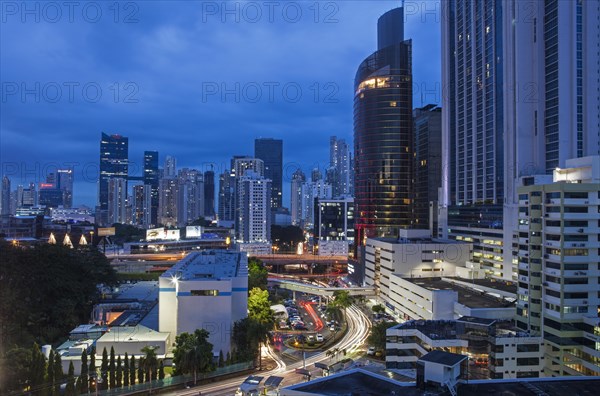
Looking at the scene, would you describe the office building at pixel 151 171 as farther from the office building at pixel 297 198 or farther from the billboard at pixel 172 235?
the billboard at pixel 172 235

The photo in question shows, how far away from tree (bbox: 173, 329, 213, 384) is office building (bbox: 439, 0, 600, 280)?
66.4 ft

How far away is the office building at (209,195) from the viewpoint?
121488 mm

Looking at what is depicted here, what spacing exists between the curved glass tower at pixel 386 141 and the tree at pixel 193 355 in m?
31.4

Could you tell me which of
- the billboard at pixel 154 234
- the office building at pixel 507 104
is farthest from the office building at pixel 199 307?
the billboard at pixel 154 234

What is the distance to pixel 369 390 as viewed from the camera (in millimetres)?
10320

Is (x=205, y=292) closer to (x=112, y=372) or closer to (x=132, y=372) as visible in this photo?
(x=132, y=372)

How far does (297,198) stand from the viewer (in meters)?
102

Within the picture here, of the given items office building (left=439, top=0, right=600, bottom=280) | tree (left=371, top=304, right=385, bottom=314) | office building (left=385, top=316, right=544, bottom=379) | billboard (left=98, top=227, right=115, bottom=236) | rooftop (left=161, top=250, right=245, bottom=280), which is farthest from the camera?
→ billboard (left=98, top=227, right=115, bottom=236)

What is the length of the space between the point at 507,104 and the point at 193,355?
79.5 feet

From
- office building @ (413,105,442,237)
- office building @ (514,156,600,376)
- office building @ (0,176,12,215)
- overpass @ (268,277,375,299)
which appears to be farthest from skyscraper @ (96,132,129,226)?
office building @ (514,156,600,376)

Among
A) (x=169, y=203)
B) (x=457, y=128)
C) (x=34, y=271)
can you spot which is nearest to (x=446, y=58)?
(x=457, y=128)

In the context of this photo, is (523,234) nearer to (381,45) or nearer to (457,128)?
(457,128)

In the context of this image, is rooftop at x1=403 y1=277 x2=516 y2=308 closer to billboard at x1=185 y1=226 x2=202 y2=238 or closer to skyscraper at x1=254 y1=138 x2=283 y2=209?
billboard at x1=185 y1=226 x2=202 y2=238

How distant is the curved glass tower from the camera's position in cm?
4741
